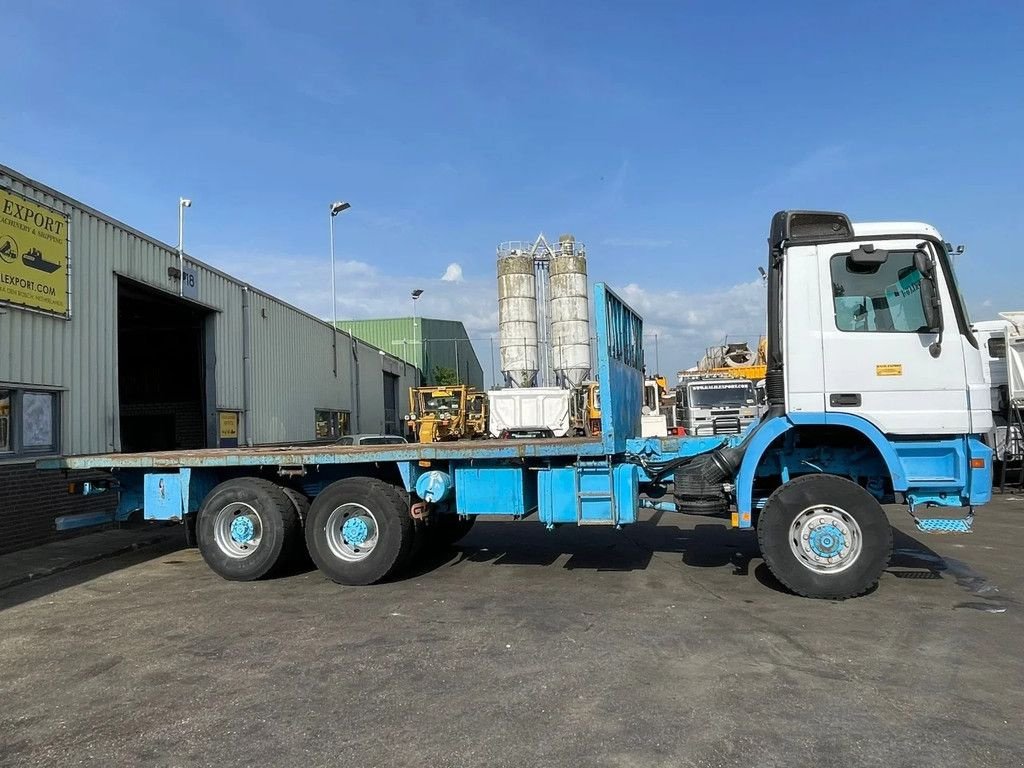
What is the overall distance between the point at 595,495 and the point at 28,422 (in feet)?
28.2

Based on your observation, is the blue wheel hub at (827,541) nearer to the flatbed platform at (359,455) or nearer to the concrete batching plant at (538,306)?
the flatbed platform at (359,455)

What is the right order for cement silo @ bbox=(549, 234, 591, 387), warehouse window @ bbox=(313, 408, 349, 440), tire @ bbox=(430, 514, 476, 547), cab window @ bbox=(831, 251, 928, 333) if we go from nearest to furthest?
1. cab window @ bbox=(831, 251, 928, 333)
2. tire @ bbox=(430, 514, 476, 547)
3. warehouse window @ bbox=(313, 408, 349, 440)
4. cement silo @ bbox=(549, 234, 591, 387)

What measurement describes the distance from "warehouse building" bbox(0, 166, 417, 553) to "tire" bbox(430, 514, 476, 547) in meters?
4.08

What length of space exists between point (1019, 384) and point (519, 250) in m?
17.5

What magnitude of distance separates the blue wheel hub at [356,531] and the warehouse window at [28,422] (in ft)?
19.8

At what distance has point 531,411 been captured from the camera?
63.7 ft

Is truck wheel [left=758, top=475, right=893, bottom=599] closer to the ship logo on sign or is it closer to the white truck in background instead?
the white truck in background

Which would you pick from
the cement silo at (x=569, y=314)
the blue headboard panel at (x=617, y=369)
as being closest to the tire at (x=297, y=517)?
the blue headboard panel at (x=617, y=369)

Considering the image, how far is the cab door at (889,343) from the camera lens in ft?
20.6

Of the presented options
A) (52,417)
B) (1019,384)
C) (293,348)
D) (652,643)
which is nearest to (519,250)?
(293,348)

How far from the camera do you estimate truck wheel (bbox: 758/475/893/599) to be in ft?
20.3

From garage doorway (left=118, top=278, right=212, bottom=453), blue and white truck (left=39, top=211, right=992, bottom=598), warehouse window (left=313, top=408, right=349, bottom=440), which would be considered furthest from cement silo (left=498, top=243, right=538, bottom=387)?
blue and white truck (left=39, top=211, right=992, bottom=598)

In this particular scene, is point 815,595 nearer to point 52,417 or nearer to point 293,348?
point 52,417

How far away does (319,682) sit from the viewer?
183 inches
